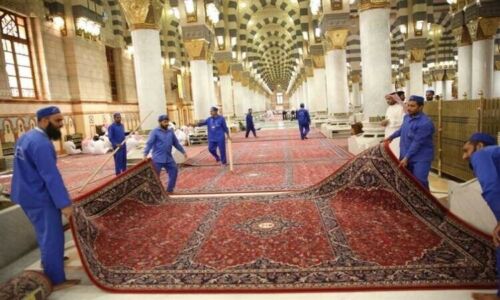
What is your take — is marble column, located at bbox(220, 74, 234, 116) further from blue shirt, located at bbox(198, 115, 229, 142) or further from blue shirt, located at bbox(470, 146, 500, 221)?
blue shirt, located at bbox(470, 146, 500, 221)

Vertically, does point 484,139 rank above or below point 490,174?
above

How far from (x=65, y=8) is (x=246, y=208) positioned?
10.9 metres

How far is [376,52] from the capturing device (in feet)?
21.5

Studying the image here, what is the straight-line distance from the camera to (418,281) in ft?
7.31

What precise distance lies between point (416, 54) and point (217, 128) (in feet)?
31.7

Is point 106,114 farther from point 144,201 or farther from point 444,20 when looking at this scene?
point 444,20

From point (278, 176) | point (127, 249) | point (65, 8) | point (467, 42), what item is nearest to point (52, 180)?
point (127, 249)

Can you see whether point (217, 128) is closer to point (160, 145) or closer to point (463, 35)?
point (160, 145)

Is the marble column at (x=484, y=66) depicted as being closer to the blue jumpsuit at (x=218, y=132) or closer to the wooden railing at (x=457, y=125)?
the wooden railing at (x=457, y=125)

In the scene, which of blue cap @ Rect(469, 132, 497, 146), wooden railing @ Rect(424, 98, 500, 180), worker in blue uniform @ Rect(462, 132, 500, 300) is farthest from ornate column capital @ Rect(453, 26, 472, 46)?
worker in blue uniform @ Rect(462, 132, 500, 300)

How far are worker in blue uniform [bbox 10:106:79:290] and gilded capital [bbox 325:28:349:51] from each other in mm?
9422

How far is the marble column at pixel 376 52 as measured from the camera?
6.49 metres

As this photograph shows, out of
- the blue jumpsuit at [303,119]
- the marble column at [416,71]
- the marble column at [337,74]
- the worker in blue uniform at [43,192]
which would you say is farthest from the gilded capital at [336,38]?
the worker in blue uniform at [43,192]

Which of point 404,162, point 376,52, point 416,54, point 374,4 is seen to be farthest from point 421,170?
point 416,54
